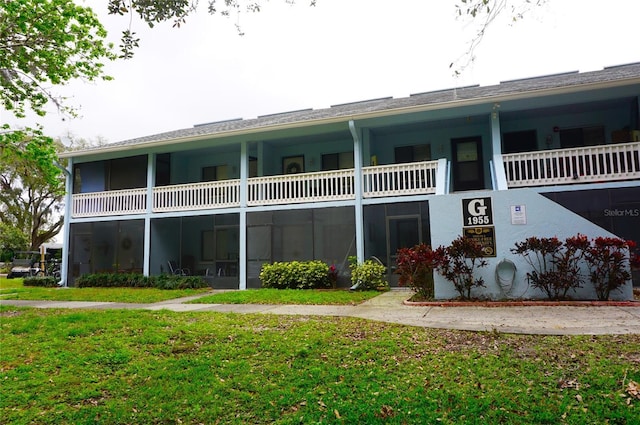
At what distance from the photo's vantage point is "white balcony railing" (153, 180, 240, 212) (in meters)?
16.4

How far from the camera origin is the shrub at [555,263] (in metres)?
8.88

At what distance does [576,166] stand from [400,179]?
16.9 ft

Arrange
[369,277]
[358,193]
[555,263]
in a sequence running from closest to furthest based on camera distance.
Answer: [555,263] < [369,277] < [358,193]

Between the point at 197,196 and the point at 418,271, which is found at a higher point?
the point at 197,196

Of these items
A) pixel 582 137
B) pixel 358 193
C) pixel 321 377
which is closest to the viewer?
pixel 321 377

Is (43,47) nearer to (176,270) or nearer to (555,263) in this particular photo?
(176,270)

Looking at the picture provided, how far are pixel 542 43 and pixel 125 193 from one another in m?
16.0

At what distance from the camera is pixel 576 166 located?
1216cm

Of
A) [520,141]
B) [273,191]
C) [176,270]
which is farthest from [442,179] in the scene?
[176,270]

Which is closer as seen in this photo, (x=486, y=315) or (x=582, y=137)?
(x=486, y=315)

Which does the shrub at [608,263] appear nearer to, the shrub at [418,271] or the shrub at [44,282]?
the shrub at [418,271]

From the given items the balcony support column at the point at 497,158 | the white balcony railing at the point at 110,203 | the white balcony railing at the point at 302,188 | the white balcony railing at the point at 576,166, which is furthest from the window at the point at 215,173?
the white balcony railing at the point at 576,166

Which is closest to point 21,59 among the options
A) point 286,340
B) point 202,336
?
point 202,336

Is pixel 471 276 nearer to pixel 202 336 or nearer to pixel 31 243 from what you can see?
pixel 202 336
